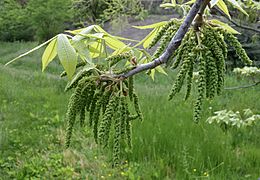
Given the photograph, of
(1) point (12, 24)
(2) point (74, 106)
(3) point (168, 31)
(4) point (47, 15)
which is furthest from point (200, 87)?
(1) point (12, 24)

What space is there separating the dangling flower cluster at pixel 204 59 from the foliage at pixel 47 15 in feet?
39.6

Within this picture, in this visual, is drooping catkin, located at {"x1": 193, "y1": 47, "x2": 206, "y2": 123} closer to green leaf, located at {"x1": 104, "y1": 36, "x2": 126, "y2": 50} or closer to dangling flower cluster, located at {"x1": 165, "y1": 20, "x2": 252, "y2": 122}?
dangling flower cluster, located at {"x1": 165, "y1": 20, "x2": 252, "y2": 122}

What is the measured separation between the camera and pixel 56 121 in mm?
5234

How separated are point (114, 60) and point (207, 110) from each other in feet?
15.4

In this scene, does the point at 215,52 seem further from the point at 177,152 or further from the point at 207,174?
the point at 177,152

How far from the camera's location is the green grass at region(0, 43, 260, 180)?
3654 mm

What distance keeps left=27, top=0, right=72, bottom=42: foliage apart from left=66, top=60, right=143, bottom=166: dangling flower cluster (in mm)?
11916

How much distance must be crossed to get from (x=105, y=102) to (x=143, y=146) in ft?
10.4

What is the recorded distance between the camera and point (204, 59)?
783 mm

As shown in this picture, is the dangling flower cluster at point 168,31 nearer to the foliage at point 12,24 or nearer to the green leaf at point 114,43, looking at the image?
the green leaf at point 114,43

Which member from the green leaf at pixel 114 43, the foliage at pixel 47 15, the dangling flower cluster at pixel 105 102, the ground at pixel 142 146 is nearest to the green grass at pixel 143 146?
the ground at pixel 142 146

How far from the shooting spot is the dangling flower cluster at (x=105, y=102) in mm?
882

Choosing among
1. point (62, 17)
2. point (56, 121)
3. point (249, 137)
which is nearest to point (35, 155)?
point (56, 121)

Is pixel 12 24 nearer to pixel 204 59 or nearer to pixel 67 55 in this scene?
pixel 67 55
